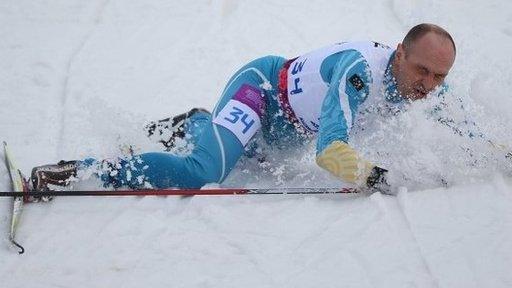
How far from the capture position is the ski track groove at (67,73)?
4.11m

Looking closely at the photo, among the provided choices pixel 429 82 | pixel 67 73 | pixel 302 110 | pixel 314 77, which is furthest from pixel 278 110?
pixel 67 73

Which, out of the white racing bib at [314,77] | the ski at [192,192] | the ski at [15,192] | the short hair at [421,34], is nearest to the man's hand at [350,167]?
the ski at [192,192]

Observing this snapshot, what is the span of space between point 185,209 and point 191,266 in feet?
1.55

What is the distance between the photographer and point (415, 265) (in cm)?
233

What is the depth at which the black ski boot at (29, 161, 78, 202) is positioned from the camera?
10.2 ft

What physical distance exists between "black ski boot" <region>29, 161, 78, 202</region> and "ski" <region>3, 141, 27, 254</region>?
0.25ft

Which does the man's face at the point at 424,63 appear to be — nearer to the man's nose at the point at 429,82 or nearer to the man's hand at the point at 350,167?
the man's nose at the point at 429,82

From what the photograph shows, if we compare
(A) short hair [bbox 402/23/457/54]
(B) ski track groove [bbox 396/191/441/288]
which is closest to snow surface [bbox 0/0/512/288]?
(B) ski track groove [bbox 396/191/441/288]

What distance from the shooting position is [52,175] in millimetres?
3143

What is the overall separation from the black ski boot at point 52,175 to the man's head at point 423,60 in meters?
1.85

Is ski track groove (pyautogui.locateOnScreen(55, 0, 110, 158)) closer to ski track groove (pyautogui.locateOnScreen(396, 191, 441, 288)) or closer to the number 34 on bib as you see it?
the number 34 on bib

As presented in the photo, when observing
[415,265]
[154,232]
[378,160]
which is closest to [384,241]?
[415,265]

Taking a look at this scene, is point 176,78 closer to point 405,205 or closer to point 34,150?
point 34,150

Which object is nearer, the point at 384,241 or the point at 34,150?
the point at 384,241
